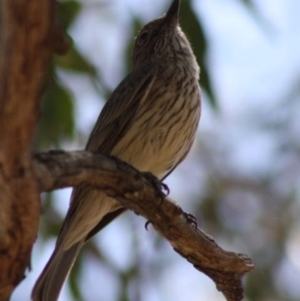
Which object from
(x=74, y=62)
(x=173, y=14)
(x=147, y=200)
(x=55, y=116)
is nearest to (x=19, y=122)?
(x=147, y=200)

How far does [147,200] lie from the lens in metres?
3.18

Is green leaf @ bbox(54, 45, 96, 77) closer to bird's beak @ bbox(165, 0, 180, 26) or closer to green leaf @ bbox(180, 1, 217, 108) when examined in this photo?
green leaf @ bbox(180, 1, 217, 108)

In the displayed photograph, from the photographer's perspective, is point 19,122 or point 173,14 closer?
point 19,122

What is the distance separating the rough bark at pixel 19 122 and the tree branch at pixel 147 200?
107 mm

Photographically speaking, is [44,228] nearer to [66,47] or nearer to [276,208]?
[276,208]

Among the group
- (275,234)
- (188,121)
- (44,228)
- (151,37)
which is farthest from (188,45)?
(275,234)

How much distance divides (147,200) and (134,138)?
0.87 metres

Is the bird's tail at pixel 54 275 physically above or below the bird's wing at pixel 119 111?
below

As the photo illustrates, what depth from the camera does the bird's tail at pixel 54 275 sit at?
3.87 m

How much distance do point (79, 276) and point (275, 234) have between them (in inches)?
97.6

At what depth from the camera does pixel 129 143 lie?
401 cm

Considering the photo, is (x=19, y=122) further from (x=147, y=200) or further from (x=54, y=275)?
(x=54, y=275)

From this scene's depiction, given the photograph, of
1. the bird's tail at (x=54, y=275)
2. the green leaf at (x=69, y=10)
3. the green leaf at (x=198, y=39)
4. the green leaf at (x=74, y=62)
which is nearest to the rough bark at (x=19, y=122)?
the bird's tail at (x=54, y=275)

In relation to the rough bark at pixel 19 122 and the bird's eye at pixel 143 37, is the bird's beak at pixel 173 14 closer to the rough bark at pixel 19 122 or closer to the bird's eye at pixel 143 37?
the bird's eye at pixel 143 37
